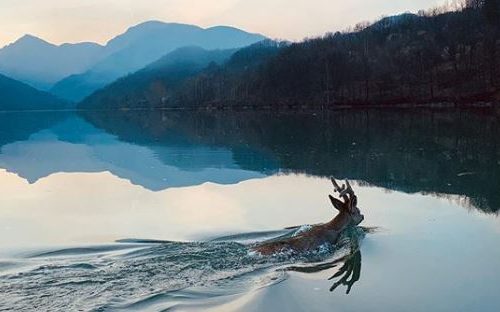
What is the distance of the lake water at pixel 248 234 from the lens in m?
10.2

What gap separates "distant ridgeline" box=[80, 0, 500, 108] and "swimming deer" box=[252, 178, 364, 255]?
75302 mm

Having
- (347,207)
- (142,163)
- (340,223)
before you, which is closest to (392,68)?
(142,163)

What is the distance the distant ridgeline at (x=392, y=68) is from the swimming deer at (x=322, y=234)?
7530 centimetres

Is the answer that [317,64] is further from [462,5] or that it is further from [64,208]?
[64,208]

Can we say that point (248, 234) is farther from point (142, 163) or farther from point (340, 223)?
point (142, 163)

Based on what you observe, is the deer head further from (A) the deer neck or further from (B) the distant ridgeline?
(B) the distant ridgeline

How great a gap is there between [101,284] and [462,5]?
16495 cm

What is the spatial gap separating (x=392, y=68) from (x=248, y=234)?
109116 millimetres

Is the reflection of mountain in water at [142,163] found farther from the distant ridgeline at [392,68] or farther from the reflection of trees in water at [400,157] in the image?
the distant ridgeline at [392,68]

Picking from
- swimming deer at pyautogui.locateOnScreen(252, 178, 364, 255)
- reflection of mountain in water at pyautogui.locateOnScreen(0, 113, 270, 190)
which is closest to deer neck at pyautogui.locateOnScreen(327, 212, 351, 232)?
swimming deer at pyautogui.locateOnScreen(252, 178, 364, 255)

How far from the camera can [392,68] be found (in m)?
118

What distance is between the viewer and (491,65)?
8981 centimetres

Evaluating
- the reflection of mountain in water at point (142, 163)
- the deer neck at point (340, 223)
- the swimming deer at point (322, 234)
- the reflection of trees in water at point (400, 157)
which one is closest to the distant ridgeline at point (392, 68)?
the reflection of trees in water at point (400, 157)

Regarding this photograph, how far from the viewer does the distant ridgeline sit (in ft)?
314
